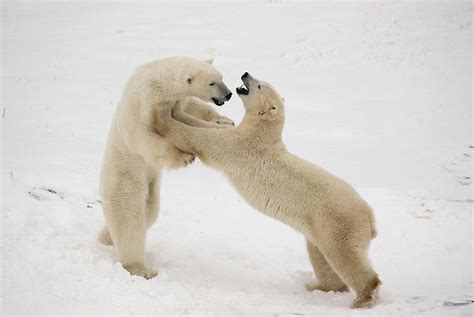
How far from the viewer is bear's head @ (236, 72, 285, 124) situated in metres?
5.22

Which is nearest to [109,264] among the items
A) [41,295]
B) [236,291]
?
[41,295]

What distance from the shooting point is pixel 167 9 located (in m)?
20.4

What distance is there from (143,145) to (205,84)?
0.80 m

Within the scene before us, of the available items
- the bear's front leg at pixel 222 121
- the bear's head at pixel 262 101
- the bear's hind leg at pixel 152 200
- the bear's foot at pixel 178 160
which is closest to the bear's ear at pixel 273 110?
the bear's head at pixel 262 101

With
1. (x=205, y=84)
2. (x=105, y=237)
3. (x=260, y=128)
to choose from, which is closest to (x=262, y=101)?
(x=260, y=128)

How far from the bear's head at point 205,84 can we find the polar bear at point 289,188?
0.25 meters

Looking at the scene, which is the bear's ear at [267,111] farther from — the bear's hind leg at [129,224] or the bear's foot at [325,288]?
the bear's foot at [325,288]

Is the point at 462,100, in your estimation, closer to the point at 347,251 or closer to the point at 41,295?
the point at 347,251

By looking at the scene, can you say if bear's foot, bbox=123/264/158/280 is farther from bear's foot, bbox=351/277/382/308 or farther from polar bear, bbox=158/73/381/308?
bear's foot, bbox=351/277/382/308

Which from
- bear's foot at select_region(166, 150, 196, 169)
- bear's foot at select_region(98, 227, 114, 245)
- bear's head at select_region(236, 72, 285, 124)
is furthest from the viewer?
bear's foot at select_region(98, 227, 114, 245)

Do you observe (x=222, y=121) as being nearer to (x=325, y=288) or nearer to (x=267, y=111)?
(x=267, y=111)

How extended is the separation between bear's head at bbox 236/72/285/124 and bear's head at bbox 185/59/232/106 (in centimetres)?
24

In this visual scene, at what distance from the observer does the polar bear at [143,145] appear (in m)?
5.01

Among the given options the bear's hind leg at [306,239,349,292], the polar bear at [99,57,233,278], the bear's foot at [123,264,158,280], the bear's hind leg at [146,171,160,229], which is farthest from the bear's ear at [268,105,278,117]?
the bear's foot at [123,264,158,280]
